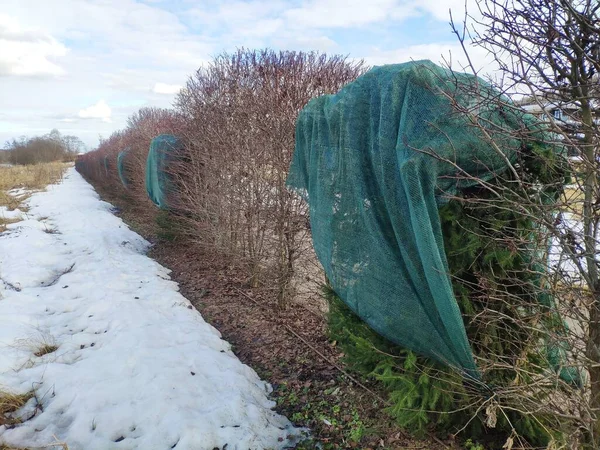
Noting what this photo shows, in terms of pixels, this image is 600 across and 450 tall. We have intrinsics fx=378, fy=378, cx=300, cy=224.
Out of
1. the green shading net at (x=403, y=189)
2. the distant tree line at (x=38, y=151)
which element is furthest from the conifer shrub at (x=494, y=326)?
the distant tree line at (x=38, y=151)

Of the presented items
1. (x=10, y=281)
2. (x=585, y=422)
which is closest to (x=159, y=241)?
(x=10, y=281)

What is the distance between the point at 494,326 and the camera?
2373mm

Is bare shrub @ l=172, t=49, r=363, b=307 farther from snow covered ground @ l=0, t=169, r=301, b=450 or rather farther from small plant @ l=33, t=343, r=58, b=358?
small plant @ l=33, t=343, r=58, b=358

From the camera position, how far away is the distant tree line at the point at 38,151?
2069 inches

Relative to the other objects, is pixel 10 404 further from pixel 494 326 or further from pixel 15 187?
pixel 15 187

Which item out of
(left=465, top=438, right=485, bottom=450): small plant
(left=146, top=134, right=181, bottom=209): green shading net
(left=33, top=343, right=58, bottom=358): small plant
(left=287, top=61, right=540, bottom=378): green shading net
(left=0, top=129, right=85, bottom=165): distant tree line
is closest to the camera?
(left=287, top=61, right=540, bottom=378): green shading net

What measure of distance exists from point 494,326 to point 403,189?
3.38 feet

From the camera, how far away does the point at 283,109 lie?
16.8ft

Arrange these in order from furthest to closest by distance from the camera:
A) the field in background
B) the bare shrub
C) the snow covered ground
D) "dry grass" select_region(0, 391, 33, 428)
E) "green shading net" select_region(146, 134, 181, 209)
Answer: the field in background
"green shading net" select_region(146, 134, 181, 209)
the bare shrub
"dry grass" select_region(0, 391, 33, 428)
the snow covered ground

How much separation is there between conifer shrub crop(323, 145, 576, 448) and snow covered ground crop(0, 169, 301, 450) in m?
1.25

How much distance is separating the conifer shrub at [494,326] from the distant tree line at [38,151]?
6113 centimetres

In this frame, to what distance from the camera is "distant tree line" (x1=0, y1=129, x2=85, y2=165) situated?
5256 cm

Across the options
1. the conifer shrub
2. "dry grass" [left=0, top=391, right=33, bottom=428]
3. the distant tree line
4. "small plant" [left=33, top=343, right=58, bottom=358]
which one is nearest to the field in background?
"small plant" [left=33, top=343, right=58, bottom=358]

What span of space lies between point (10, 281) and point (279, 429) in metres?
5.78
